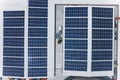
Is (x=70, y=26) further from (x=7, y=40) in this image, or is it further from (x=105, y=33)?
(x=7, y=40)

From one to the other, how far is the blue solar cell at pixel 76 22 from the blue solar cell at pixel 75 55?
44.9 inches

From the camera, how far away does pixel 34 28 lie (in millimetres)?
10719

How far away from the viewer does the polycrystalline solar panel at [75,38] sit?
10.4m

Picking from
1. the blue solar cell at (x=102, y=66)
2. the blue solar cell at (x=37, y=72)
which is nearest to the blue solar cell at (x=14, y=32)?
the blue solar cell at (x=37, y=72)

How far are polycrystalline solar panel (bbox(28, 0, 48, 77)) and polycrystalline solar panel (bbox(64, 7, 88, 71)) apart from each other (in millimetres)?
973

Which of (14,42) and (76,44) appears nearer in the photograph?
(76,44)

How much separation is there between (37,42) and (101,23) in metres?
2.98

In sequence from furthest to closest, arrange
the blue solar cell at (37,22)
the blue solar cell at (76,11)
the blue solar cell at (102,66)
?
the blue solar cell at (37,22)
the blue solar cell at (102,66)
the blue solar cell at (76,11)

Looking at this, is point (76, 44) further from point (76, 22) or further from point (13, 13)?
point (13, 13)

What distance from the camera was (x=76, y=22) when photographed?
413 inches

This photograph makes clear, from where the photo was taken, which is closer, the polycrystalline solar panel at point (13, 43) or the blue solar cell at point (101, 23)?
the blue solar cell at point (101, 23)

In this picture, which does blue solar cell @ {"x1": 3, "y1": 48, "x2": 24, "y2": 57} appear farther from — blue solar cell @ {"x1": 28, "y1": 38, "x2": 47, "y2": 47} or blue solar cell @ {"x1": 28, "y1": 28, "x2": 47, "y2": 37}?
blue solar cell @ {"x1": 28, "y1": 28, "x2": 47, "y2": 37}

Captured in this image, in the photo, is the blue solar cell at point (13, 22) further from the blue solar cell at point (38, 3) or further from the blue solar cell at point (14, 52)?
the blue solar cell at point (14, 52)

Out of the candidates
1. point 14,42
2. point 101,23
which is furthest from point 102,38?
point 14,42
